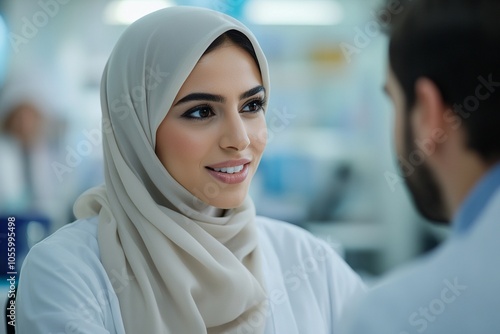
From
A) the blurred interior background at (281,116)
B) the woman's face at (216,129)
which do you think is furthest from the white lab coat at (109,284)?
the blurred interior background at (281,116)

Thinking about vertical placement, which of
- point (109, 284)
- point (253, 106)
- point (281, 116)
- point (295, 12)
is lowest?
point (281, 116)

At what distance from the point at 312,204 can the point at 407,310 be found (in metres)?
1.61

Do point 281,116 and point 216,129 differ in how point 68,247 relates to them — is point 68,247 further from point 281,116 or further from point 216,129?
point 281,116

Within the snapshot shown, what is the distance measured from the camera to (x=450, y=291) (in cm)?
52

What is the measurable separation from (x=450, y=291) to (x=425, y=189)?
0.30ft

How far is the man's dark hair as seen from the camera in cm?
52

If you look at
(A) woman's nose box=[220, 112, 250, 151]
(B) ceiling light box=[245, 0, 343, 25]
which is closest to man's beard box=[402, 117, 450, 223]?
(A) woman's nose box=[220, 112, 250, 151]

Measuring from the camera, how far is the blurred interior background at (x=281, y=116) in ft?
5.14

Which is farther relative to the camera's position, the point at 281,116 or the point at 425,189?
the point at 281,116

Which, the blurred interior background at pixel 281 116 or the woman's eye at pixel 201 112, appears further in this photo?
the blurred interior background at pixel 281 116

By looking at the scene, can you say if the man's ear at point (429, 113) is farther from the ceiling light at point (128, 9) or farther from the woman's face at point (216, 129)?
the ceiling light at point (128, 9)

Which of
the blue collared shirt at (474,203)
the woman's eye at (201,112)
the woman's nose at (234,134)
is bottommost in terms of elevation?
the woman's nose at (234,134)

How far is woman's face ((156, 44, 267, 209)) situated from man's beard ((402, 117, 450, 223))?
1.42 ft

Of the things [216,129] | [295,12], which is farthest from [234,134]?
[295,12]
